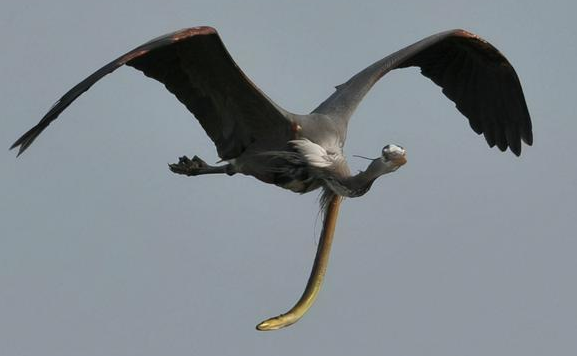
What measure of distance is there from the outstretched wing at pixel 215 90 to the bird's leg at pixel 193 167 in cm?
56

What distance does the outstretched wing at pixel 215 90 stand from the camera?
1877 centimetres

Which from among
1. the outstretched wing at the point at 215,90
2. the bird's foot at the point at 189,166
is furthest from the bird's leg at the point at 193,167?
the outstretched wing at the point at 215,90

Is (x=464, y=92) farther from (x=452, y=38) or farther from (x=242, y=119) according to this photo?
(x=242, y=119)

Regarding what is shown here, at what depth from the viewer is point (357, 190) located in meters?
18.7

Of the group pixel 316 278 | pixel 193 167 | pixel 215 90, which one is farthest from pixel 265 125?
pixel 316 278

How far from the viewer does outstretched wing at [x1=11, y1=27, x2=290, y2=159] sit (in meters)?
18.8

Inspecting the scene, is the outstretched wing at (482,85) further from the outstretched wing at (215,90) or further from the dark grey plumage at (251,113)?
the outstretched wing at (215,90)

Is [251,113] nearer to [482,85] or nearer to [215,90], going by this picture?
[215,90]

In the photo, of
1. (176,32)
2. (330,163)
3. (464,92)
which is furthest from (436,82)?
(176,32)

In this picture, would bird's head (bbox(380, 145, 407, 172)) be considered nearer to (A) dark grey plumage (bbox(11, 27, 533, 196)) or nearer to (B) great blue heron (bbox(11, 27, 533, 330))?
(B) great blue heron (bbox(11, 27, 533, 330))

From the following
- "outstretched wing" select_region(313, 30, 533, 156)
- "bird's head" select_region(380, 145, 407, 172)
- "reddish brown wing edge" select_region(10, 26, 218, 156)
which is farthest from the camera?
"outstretched wing" select_region(313, 30, 533, 156)

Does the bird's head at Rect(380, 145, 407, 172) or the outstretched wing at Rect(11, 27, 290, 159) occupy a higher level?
the outstretched wing at Rect(11, 27, 290, 159)

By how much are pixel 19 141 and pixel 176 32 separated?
7.68 feet

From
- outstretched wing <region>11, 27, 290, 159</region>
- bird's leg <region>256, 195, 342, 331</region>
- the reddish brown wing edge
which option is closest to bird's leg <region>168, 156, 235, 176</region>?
outstretched wing <region>11, 27, 290, 159</region>
